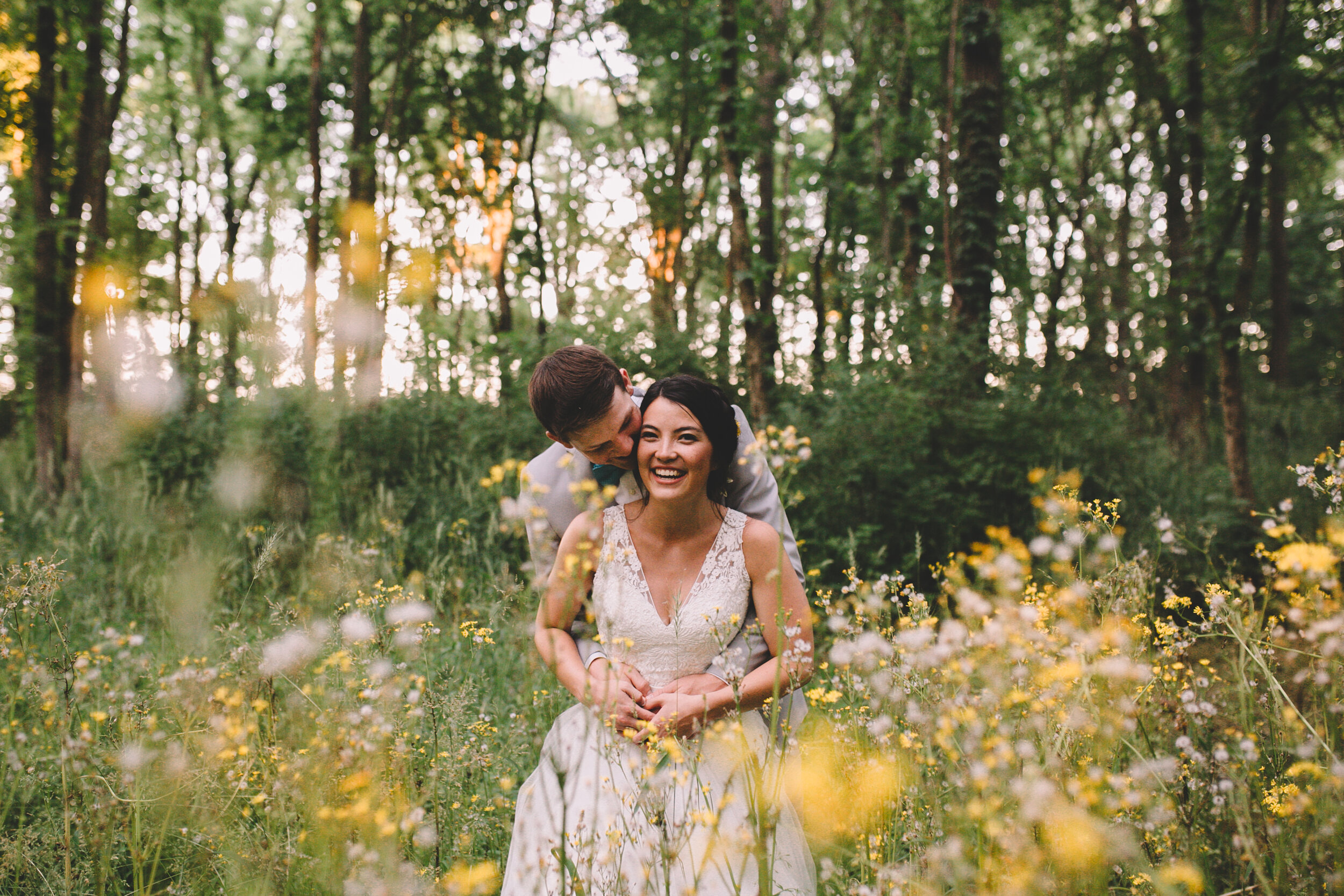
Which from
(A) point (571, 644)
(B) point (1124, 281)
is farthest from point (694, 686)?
(B) point (1124, 281)

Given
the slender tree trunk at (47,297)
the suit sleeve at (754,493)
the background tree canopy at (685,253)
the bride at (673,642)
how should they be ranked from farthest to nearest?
the slender tree trunk at (47,297), the background tree canopy at (685,253), the suit sleeve at (754,493), the bride at (673,642)

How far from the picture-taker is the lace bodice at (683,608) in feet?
7.54

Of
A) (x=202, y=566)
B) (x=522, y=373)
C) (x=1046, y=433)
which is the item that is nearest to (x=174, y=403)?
(x=522, y=373)

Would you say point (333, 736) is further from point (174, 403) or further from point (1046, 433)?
point (174, 403)

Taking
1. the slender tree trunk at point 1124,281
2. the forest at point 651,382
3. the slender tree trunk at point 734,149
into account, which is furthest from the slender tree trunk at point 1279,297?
the slender tree trunk at point 734,149

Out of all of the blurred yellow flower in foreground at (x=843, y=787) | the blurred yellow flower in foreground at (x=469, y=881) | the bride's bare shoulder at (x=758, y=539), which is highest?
the bride's bare shoulder at (x=758, y=539)

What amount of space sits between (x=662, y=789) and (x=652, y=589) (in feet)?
3.20

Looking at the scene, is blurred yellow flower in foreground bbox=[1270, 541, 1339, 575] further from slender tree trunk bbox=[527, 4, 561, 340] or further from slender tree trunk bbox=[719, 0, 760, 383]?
slender tree trunk bbox=[527, 4, 561, 340]

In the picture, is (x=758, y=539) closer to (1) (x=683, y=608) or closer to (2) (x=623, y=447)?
(1) (x=683, y=608)

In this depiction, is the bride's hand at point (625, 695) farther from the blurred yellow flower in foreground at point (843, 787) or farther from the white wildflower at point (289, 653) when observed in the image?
the white wildflower at point (289, 653)

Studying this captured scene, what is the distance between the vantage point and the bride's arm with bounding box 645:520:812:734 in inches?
77.4

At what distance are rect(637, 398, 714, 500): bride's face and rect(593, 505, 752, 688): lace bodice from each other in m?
0.24

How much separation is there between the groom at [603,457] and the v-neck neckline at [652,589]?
0.63 ft

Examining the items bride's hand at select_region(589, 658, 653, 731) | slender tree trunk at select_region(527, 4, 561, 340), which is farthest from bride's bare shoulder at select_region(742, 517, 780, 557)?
slender tree trunk at select_region(527, 4, 561, 340)
